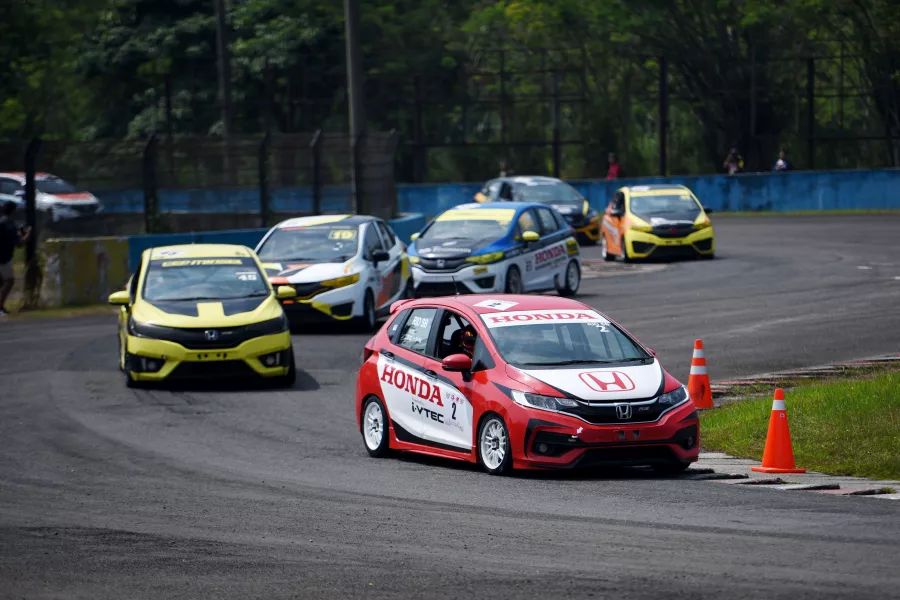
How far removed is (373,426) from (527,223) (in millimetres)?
12808

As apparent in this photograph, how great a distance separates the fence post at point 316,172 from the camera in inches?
1273

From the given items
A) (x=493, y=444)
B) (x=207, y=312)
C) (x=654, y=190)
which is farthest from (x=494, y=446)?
(x=654, y=190)

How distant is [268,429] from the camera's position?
15.5 meters

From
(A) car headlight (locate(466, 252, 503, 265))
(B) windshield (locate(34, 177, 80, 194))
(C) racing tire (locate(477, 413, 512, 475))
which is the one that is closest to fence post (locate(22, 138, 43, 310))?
(B) windshield (locate(34, 177, 80, 194))

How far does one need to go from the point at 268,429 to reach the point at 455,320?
2.89 metres

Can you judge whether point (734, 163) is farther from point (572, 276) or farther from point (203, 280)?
point (203, 280)

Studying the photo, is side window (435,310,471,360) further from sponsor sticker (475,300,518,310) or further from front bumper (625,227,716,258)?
front bumper (625,227,716,258)

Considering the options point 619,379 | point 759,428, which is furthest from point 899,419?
point 619,379

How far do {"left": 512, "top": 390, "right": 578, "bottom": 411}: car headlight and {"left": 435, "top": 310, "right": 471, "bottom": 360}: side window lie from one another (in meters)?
1.35

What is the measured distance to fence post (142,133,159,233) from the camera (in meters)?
29.6

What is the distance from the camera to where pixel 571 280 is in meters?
27.4

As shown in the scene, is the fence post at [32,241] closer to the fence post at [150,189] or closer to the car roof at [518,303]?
the fence post at [150,189]

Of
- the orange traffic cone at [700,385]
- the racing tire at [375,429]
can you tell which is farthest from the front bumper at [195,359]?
the orange traffic cone at [700,385]

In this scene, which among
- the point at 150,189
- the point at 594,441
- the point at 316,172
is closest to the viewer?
the point at 594,441
